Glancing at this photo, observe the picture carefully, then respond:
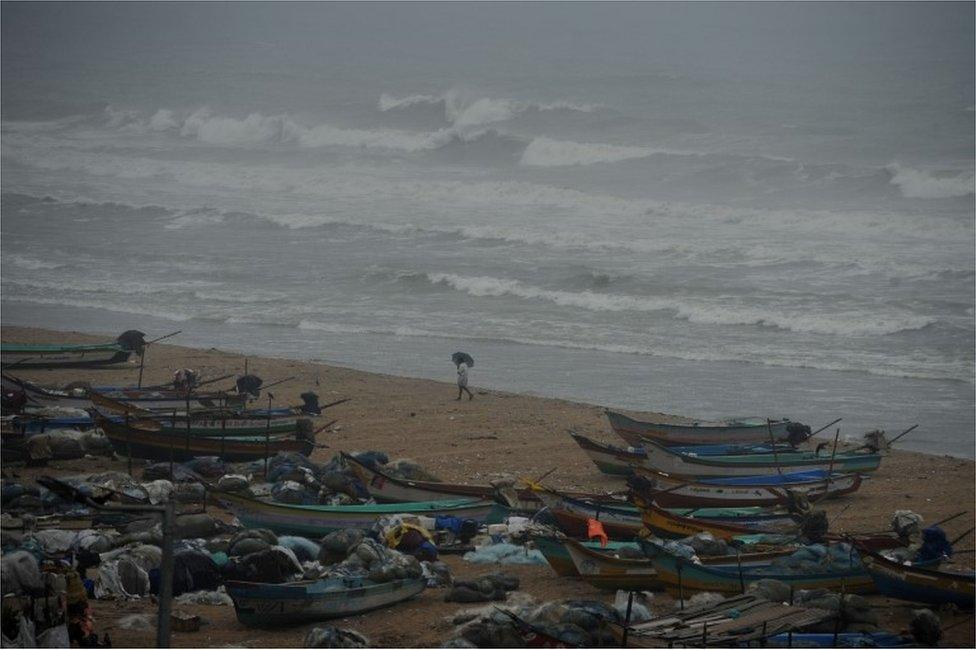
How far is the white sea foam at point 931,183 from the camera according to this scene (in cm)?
3650

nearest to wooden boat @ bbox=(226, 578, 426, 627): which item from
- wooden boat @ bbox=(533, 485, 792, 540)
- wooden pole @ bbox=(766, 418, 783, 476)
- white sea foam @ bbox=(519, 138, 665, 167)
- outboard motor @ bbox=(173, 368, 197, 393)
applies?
wooden boat @ bbox=(533, 485, 792, 540)

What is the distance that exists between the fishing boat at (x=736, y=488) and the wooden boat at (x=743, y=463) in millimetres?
242

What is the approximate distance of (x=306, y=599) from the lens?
368 inches

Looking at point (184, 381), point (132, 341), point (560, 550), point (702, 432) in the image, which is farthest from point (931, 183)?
point (560, 550)

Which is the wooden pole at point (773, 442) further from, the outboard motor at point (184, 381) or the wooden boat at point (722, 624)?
the outboard motor at point (184, 381)

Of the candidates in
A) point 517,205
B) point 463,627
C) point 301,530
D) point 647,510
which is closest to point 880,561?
point 647,510

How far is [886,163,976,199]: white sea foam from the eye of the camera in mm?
36500

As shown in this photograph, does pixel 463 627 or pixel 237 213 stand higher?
pixel 237 213

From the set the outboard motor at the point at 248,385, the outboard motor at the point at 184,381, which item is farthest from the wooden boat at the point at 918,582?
the outboard motor at the point at 184,381

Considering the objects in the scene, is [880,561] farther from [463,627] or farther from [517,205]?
[517,205]

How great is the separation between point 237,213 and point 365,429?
822 inches

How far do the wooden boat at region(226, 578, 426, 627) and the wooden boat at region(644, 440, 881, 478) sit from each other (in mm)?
4725

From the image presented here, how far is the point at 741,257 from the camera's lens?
1163 inches

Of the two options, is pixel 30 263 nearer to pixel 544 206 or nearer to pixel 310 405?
pixel 544 206
